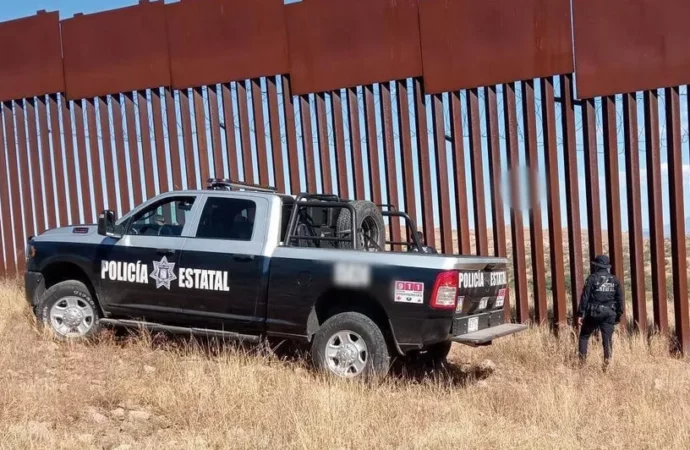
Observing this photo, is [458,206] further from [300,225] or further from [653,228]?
[300,225]

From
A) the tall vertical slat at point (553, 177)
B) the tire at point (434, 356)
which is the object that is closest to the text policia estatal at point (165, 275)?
the tire at point (434, 356)

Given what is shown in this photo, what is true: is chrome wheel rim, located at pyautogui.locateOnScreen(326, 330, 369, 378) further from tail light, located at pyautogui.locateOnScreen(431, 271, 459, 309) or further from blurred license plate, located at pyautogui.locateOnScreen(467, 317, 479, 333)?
blurred license plate, located at pyautogui.locateOnScreen(467, 317, 479, 333)

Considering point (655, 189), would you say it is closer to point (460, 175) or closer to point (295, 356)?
point (460, 175)

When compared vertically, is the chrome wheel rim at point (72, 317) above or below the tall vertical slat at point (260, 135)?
below

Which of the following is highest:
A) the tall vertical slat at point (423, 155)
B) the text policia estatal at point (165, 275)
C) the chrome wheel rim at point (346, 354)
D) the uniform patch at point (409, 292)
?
the tall vertical slat at point (423, 155)

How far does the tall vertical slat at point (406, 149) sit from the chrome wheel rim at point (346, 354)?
4058 millimetres

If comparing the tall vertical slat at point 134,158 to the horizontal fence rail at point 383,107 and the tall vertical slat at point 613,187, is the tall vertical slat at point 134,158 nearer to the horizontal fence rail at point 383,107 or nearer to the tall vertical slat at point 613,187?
the horizontal fence rail at point 383,107

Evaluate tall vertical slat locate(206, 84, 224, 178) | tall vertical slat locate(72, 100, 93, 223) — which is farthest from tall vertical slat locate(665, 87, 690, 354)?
tall vertical slat locate(72, 100, 93, 223)

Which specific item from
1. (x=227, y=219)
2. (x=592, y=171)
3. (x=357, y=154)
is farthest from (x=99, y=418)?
(x=592, y=171)

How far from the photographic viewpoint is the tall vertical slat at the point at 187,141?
12547 mm

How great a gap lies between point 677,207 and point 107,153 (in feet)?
29.2

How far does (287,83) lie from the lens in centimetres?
1205

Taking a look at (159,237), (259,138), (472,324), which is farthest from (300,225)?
(259,138)

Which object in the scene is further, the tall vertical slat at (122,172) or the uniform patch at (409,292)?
the tall vertical slat at (122,172)
